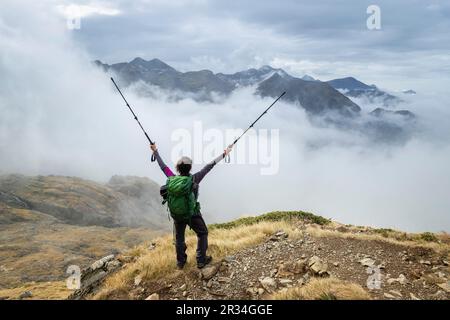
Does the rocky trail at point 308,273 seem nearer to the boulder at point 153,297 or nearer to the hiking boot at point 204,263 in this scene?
the boulder at point 153,297

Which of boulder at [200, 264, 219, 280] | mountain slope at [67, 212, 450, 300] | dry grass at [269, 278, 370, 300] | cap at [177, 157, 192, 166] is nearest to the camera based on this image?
dry grass at [269, 278, 370, 300]

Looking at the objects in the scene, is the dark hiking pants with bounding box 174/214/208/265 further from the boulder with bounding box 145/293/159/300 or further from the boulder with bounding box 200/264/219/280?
the boulder with bounding box 145/293/159/300

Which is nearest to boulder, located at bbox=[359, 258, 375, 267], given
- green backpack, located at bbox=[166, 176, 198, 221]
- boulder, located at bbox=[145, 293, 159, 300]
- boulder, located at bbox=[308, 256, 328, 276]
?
boulder, located at bbox=[308, 256, 328, 276]

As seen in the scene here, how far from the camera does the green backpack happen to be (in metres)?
11.4

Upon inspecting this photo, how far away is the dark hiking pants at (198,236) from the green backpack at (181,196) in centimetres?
51

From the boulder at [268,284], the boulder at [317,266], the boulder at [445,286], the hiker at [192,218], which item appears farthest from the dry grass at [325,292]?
the hiker at [192,218]

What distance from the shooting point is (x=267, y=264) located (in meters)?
12.9

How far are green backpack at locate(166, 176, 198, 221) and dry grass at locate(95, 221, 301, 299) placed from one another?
2260mm

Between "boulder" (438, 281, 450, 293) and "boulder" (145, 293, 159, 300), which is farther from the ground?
"boulder" (438, 281, 450, 293)

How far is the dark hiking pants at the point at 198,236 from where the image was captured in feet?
40.0

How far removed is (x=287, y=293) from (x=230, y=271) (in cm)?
252

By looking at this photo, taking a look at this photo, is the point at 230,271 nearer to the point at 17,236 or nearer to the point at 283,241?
the point at 283,241

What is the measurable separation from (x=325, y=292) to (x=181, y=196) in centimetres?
450
